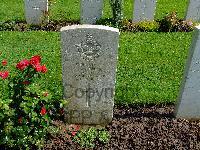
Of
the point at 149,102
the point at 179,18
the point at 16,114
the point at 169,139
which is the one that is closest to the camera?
the point at 16,114

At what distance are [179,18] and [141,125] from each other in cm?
560

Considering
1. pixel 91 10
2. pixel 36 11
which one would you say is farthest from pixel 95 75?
pixel 36 11

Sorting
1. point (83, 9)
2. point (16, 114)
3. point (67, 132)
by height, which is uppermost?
point (83, 9)

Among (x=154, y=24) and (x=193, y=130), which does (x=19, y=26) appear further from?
(x=193, y=130)

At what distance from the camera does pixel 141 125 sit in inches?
233

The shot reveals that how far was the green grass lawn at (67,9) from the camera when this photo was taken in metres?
10.6

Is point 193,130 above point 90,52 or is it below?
below

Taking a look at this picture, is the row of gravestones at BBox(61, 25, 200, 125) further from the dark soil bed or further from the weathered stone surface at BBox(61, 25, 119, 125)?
the dark soil bed

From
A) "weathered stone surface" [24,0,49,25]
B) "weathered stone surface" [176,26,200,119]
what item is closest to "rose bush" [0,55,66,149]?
"weathered stone surface" [176,26,200,119]

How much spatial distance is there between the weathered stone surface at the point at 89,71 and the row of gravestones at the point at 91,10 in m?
4.60

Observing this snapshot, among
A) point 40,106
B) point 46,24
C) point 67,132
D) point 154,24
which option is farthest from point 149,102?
point 46,24

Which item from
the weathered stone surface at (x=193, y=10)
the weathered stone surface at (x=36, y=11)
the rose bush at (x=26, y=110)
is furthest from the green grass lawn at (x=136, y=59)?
the weathered stone surface at (x=193, y=10)

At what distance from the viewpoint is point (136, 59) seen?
26.2ft

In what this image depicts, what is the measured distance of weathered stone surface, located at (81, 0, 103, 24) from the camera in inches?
383
